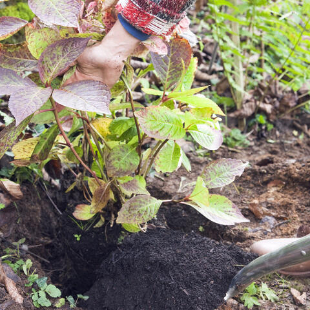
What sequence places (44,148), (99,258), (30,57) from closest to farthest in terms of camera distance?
1. (30,57)
2. (44,148)
3. (99,258)

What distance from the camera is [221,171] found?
1389 millimetres

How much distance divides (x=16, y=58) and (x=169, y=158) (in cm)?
61

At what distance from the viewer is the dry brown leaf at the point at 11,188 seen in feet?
5.17

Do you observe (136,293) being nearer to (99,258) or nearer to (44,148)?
(99,258)

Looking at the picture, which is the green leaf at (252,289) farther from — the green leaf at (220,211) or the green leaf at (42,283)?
the green leaf at (42,283)

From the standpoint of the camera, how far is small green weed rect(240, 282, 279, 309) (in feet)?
3.99

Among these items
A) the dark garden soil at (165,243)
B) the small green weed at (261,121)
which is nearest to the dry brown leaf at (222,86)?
the small green weed at (261,121)

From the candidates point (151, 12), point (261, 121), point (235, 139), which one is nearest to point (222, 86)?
point (261, 121)

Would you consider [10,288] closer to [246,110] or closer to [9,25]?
[9,25]

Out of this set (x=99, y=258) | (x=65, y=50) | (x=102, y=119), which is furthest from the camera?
(x=99, y=258)

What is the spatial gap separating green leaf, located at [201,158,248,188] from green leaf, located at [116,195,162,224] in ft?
0.75

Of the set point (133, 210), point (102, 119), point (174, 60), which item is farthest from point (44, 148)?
point (174, 60)

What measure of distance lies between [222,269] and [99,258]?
59 centimetres

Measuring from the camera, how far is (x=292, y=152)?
8.75 feet
